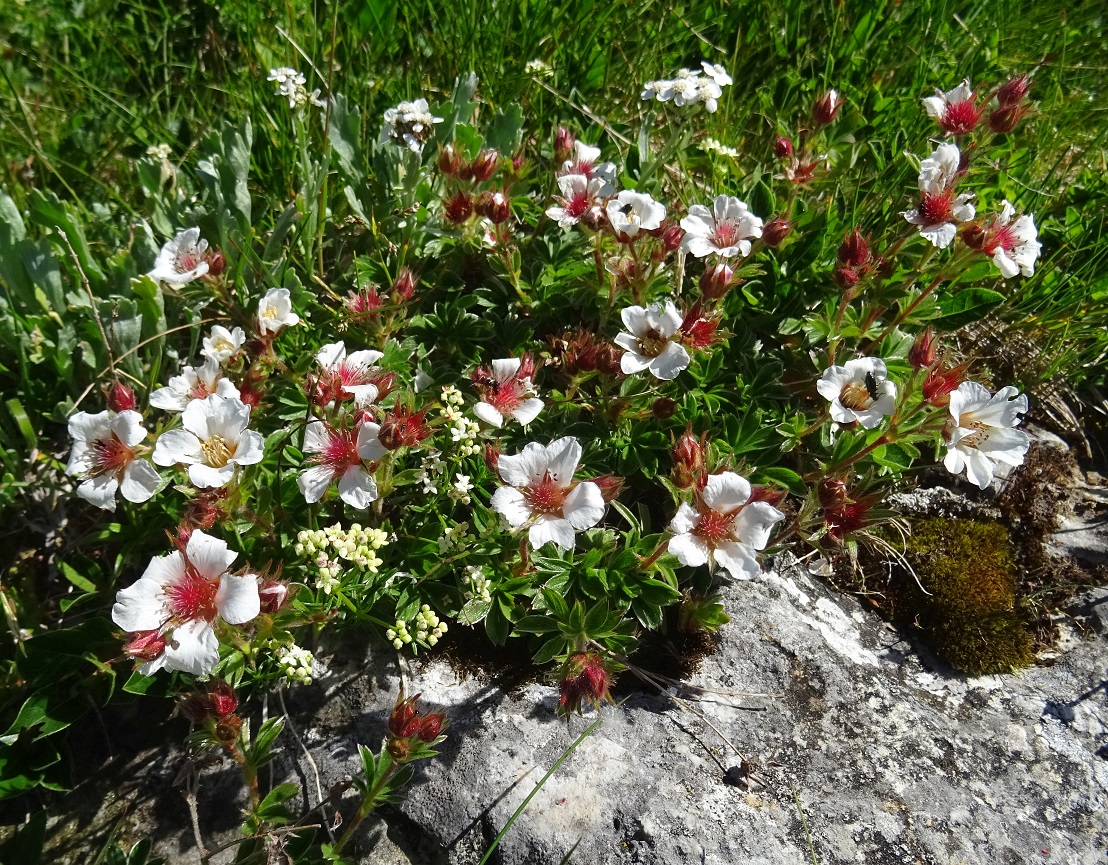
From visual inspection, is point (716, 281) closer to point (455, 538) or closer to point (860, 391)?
point (860, 391)

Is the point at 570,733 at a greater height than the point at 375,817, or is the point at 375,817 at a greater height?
the point at 570,733

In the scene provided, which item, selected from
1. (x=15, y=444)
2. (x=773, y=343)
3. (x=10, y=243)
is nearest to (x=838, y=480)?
(x=773, y=343)

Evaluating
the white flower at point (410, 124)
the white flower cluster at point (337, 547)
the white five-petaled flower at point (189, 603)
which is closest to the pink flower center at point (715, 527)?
the white flower cluster at point (337, 547)

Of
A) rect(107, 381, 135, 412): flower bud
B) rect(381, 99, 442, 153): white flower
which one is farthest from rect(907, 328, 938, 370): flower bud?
rect(107, 381, 135, 412): flower bud

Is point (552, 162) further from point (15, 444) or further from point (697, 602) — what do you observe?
point (15, 444)

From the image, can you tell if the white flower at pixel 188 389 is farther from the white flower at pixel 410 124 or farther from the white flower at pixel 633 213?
the white flower at pixel 633 213

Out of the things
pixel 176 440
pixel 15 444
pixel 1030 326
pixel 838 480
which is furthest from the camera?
pixel 1030 326

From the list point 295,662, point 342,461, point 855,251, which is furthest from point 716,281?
point 295,662
